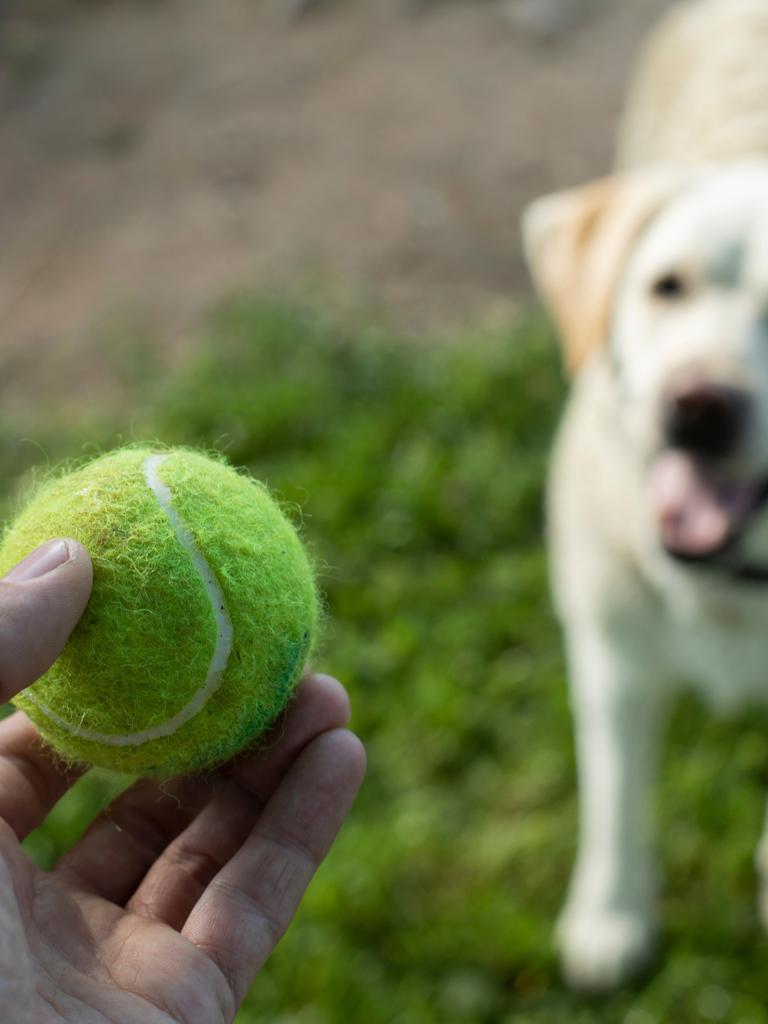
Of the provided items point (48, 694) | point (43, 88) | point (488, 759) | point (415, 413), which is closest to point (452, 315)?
point (415, 413)

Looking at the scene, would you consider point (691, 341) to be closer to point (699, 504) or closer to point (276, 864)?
point (699, 504)

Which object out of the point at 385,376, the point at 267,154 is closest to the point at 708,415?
the point at 385,376

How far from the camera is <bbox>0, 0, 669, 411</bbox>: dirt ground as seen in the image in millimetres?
4223

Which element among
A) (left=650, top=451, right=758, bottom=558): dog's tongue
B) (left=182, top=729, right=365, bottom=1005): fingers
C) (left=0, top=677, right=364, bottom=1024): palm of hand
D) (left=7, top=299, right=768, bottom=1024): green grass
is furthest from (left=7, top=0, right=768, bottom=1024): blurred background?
(left=650, top=451, right=758, bottom=558): dog's tongue

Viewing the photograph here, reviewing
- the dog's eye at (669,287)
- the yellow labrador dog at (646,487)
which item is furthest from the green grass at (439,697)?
the dog's eye at (669,287)

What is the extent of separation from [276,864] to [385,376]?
2450mm

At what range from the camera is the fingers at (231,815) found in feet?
4.84

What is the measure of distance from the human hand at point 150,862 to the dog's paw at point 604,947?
1.06 meters

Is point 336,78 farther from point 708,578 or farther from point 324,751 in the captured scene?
point 324,751

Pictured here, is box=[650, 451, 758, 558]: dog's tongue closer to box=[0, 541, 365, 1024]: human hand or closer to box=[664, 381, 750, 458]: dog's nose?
box=[664, 381, 750, 458]: dog's nose

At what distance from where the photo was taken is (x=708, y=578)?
1999mm

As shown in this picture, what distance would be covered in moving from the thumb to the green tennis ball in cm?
4

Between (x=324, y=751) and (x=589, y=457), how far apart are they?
1.02 metres

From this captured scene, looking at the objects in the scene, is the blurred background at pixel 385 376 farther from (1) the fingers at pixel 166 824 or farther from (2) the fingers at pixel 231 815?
(2) the fingers at pixel 231 815
